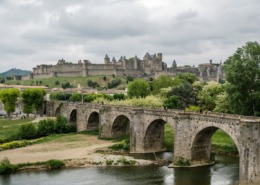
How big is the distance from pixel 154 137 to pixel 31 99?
1656 inches

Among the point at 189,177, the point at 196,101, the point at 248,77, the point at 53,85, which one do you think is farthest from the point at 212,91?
the point at 53,85

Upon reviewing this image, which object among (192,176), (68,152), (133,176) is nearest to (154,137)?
(68,152)

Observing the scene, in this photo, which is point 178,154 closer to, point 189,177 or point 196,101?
point 189,177

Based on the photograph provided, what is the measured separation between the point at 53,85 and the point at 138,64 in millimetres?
46042

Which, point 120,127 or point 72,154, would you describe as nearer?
point 72,154

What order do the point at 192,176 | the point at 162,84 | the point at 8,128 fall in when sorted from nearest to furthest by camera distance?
the point at 192,176
the point at 8,128
the point at 162,84

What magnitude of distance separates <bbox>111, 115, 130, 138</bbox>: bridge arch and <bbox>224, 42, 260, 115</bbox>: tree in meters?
20.0

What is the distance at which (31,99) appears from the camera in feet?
278

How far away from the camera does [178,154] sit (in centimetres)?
4250

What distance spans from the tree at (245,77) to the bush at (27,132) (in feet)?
114

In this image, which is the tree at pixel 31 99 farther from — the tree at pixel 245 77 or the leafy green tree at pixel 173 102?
the tree at pixel 245 77

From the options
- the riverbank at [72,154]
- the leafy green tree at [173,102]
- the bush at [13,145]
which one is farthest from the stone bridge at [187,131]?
the bush at [13,145]

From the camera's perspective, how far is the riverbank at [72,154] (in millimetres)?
44781

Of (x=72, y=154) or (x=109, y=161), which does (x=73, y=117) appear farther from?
(x=109, y=161)
